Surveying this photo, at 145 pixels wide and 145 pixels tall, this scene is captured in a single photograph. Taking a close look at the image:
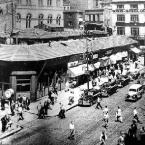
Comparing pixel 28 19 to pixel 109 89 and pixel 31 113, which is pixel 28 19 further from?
pixel 31 113

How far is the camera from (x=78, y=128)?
26.0 metres

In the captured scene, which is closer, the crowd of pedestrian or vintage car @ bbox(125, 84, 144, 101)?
the crowd of pedestrian

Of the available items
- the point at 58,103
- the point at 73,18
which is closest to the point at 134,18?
the point at 73,18

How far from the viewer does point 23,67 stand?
34406 millimetres

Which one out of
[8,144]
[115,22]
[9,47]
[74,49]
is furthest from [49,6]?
[8,144]

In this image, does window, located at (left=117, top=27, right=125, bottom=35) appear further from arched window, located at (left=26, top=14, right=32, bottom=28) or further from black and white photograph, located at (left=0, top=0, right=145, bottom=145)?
arched window, located at (left=26, top=14, right=32, bottom=28)

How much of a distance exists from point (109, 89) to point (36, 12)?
3901cm

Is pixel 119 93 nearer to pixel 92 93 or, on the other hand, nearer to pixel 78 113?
pixel 92 93

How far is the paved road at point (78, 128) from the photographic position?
2320 cm

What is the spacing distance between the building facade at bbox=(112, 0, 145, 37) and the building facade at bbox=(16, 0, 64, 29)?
1591 cm

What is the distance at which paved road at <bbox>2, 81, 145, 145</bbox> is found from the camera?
76.1 feet

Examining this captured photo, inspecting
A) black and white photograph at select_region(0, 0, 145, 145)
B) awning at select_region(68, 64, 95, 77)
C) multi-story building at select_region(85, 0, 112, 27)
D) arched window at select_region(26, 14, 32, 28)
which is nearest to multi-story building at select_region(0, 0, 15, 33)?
arched window at select_region(26, 14, 32, 28)

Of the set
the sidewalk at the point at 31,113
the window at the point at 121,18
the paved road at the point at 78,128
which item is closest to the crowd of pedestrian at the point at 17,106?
the sidewalk at the point at 31,113

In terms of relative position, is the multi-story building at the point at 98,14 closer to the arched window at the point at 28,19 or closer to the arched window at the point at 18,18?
the arched window at the point at 28,19
